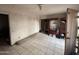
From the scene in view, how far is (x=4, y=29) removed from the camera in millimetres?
1464

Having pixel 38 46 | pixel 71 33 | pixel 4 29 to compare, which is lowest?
pixel 38 46

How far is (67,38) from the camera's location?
1.71m

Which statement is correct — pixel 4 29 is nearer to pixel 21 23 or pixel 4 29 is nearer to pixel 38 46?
pixel 21 23

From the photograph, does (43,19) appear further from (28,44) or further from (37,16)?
(28,44)

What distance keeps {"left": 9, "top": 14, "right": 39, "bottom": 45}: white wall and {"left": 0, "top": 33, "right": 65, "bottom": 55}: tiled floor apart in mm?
114

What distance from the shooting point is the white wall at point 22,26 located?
161 cm

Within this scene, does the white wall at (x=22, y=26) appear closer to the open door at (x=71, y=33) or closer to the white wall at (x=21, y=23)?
the white wall at (x=21, y=23)

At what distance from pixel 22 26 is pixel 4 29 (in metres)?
0.40

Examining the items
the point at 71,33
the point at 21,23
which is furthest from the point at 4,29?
the point at 71,33

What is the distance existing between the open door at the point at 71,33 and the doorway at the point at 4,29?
1203mm

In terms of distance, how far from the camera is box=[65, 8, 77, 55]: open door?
64.7 inches

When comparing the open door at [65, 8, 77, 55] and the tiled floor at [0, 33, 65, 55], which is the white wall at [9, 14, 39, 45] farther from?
the open door at [65, 8, 77, 55]

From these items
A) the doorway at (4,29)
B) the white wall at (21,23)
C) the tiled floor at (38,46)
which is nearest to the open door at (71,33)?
the tiled floor at (38,46)

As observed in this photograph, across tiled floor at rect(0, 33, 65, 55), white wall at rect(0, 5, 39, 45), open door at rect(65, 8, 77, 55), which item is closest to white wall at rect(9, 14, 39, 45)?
white wall at rect(0, 5, 39, 45)
